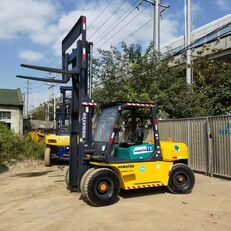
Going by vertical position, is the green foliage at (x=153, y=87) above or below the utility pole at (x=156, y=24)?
below

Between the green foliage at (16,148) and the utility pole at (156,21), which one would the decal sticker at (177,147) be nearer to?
the green foliage at (16,148)

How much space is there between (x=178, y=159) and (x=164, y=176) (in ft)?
2.32

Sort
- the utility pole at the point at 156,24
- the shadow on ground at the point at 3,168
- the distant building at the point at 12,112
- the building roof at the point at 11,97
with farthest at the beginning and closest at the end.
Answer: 1. the building roof at the point at 11,97
2. the distant building at the point at 12,112
3. the utility pole at the point at 156,24
4. the shadow on ground at the point at 3,168

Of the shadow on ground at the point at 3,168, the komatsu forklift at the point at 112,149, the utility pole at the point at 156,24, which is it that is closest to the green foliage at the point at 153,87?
the utility pole at the point at 156,24

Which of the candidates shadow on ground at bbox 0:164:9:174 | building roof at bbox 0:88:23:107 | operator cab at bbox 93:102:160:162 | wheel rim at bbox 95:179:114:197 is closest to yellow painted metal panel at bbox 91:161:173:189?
operator cab at bbox 93:102:160:162

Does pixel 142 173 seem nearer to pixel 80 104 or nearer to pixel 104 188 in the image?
pixel 104 188

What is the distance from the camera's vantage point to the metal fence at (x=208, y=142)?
11.6 meters

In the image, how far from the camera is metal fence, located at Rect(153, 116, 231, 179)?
11648 mm

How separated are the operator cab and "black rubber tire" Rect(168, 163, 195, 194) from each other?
896mm

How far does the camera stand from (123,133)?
9.27 m

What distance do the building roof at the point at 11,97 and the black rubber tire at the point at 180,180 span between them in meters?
41.4

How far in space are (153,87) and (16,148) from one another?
7504mm

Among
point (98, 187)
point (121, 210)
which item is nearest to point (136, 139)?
point (98, 187)

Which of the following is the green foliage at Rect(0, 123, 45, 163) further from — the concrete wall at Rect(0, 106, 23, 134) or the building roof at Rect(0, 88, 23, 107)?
the building roof at Rect(0, 88, 23, 107)
